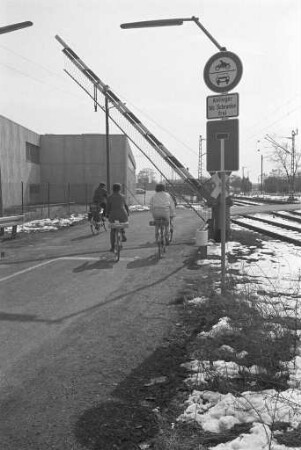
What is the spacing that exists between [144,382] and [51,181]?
156 ft

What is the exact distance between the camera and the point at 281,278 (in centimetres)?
887

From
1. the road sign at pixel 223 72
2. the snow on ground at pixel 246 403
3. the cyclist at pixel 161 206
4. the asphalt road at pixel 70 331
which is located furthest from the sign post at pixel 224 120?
the cyclist at pixel 161 206

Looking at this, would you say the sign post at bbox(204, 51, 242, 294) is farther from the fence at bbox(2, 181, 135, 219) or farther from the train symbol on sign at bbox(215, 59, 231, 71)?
the fence at bbox(2, 181, 135, 219)

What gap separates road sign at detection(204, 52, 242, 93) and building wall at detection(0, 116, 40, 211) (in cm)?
2701

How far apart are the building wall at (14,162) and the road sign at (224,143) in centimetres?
2719

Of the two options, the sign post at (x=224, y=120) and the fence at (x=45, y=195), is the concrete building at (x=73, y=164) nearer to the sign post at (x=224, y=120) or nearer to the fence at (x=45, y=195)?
the fence at (x=45, y=195)

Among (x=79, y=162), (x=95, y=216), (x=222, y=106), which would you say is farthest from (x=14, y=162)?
(x=222, y=106)

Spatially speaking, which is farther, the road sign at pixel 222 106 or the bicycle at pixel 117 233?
the bicycle at pixel 117 233

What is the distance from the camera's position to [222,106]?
7250 millimetres

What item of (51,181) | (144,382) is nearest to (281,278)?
(144,382)

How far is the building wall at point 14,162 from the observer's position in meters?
36.2

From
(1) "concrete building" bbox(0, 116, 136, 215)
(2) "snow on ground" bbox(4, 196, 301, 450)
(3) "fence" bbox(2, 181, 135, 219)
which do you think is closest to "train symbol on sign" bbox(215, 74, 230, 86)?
(2) "snow on ground" bbox(4, 196, 301, 450)

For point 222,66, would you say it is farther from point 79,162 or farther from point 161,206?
point 79,162

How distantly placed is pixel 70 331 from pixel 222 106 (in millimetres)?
3812
